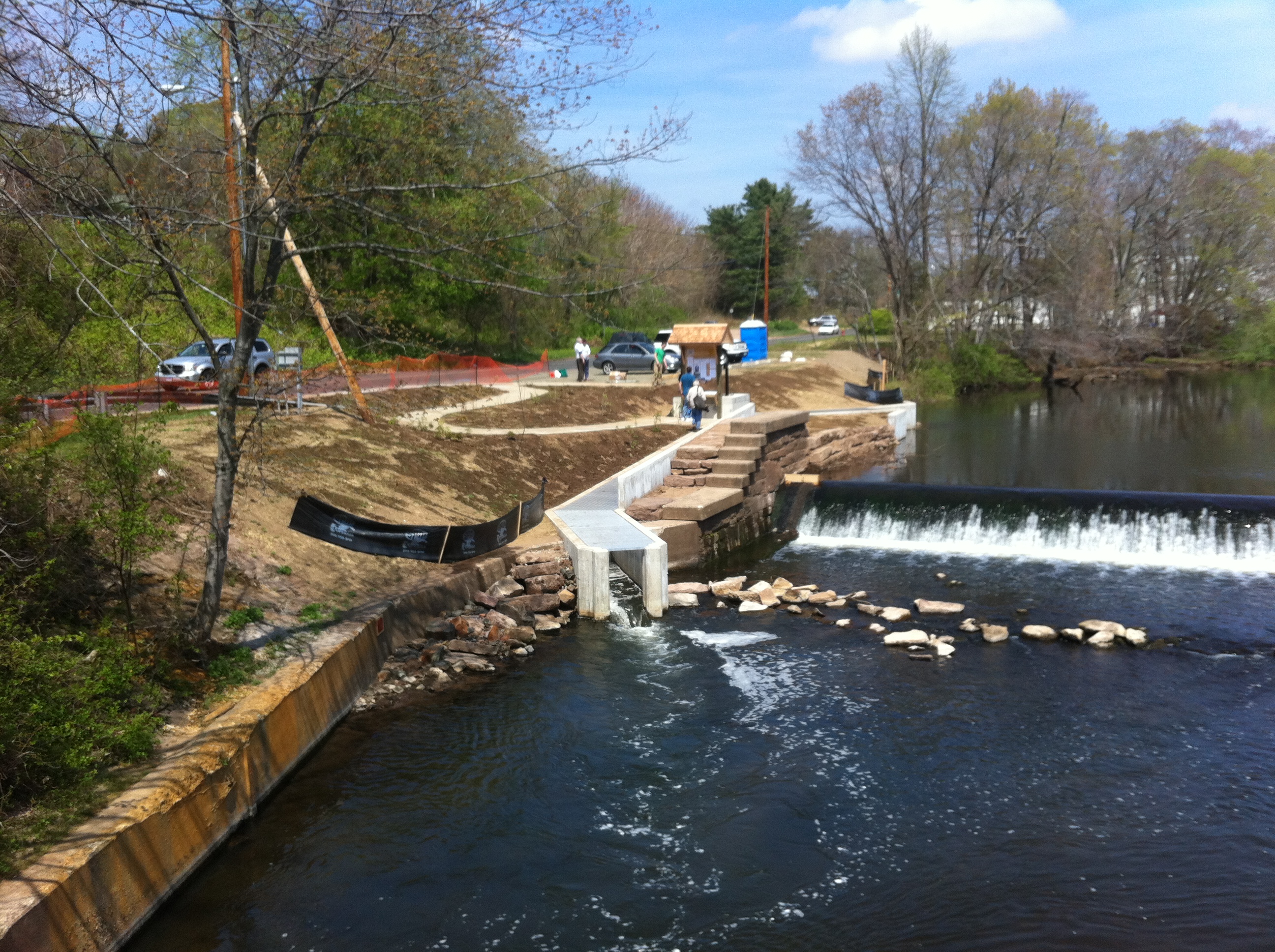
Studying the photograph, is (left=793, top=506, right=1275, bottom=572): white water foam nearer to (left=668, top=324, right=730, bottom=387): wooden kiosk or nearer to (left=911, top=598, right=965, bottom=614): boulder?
(left=911, top=598, right=965, bottom=614): boulder

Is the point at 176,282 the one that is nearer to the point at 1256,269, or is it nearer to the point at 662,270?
the point at 662,270

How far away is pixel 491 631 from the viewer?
1426 cm

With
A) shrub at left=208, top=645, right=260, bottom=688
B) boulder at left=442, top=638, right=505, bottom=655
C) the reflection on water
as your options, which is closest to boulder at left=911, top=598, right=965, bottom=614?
boulder at left=442, top=638, right=505, bottom=655

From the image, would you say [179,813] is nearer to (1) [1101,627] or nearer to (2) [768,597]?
(2) [768,597]

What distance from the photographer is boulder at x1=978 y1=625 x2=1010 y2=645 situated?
47.5 ft

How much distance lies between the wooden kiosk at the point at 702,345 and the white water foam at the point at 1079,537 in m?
8.35

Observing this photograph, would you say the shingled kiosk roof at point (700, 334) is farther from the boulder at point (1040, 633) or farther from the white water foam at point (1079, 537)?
the boulder at point (1040, 633)

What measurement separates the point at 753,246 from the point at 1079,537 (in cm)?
6401

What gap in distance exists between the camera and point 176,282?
9.42 m

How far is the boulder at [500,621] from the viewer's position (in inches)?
574

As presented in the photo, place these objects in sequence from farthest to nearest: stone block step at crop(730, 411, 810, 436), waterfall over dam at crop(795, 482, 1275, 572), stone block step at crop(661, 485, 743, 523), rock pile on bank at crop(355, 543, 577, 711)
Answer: stone block step at crop(730, 411, 810, 436) → stone block step at crop(661, 485, 743, 523) → waterfall over dam at crop(795, 482, 1275, 572) → rock pile on bank at crop(355, 543, 577, 711)

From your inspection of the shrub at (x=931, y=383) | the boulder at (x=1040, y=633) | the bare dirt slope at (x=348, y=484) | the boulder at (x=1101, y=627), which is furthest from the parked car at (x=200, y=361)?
the shrub at (x=931, y=383)

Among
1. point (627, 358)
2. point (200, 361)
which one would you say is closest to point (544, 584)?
point (200, 361)

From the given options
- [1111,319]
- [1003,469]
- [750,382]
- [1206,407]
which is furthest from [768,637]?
[1111,319]
